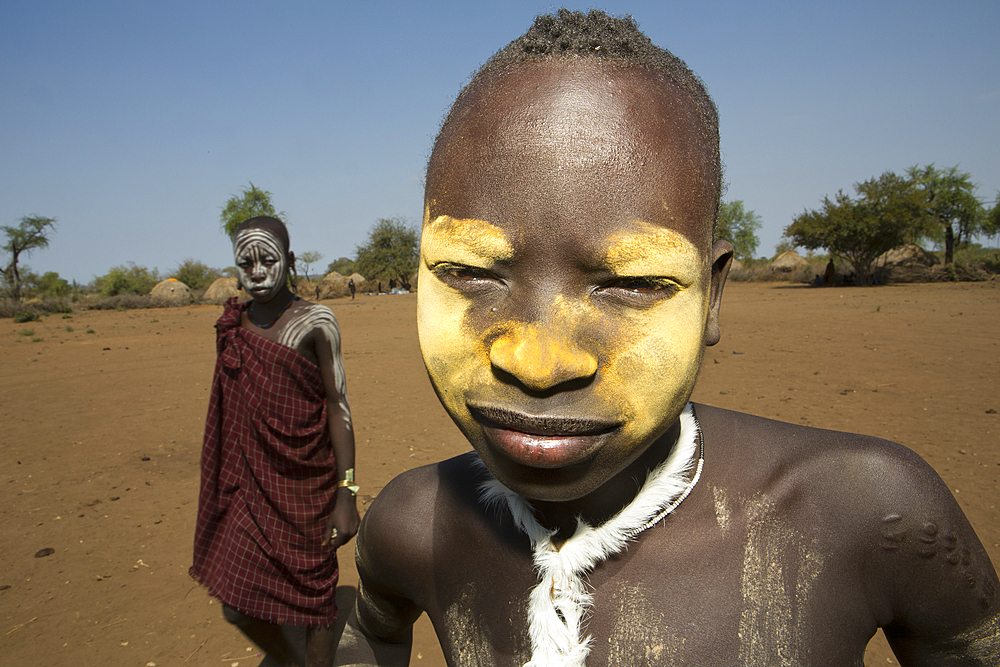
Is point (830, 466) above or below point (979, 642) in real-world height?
above

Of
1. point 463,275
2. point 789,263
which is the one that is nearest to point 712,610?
point 463,275

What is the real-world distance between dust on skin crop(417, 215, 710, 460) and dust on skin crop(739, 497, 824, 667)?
345 millimetres

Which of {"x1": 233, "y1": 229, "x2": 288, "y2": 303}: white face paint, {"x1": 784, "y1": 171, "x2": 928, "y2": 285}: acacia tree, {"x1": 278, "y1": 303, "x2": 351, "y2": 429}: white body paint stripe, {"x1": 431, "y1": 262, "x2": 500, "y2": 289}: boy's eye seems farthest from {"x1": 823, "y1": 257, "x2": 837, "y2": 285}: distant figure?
{"x1": 431, "y1": 262, "x2": 500, "y2": 289}: boy's eye

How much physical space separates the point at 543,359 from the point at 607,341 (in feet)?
0.43

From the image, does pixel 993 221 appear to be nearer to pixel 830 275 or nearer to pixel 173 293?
pixel 830 275

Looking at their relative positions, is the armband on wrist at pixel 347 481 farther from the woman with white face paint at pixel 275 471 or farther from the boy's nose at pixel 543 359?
the boy's nose at pixel 543 359

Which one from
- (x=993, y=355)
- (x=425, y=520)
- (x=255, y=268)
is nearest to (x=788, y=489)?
(x=425, y=520)

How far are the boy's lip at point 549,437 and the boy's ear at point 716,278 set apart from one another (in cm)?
37

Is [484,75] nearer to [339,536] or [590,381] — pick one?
[590,381]

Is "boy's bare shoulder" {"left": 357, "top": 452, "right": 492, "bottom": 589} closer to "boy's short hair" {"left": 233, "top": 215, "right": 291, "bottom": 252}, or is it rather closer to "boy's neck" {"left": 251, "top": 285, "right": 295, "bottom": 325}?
"boy's neck" {"left": 251, "top": 285, "right": 295, "bottom": 325}

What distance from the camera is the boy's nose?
982 mm

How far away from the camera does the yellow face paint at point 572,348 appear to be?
1017mm

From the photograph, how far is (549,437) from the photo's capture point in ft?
3.39

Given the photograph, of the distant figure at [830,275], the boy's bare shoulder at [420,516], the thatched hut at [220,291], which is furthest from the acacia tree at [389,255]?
the boy's bare shoulder at [420,516]
